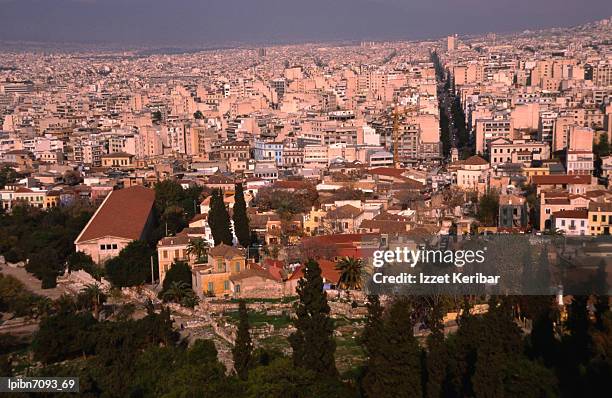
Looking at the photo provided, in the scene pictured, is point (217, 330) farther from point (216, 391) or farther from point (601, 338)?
point (601, 338)

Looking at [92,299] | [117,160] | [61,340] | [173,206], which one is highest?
[117,160]

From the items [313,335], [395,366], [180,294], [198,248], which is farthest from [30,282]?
[395,366]

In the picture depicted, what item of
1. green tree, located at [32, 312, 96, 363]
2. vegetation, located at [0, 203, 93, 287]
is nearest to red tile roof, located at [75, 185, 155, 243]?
vegetation, located at [0, 203, 93, 287]

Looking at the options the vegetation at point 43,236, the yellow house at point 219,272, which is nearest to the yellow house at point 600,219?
the yellow house at point 219,272

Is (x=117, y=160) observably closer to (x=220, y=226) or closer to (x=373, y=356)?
(x=220, y=226)

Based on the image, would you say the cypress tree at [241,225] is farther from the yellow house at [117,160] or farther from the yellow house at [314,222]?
the yellow house at [117,160]

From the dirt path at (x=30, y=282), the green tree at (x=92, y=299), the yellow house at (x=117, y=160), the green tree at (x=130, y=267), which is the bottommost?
the dirt path at (x=30, y=282)
